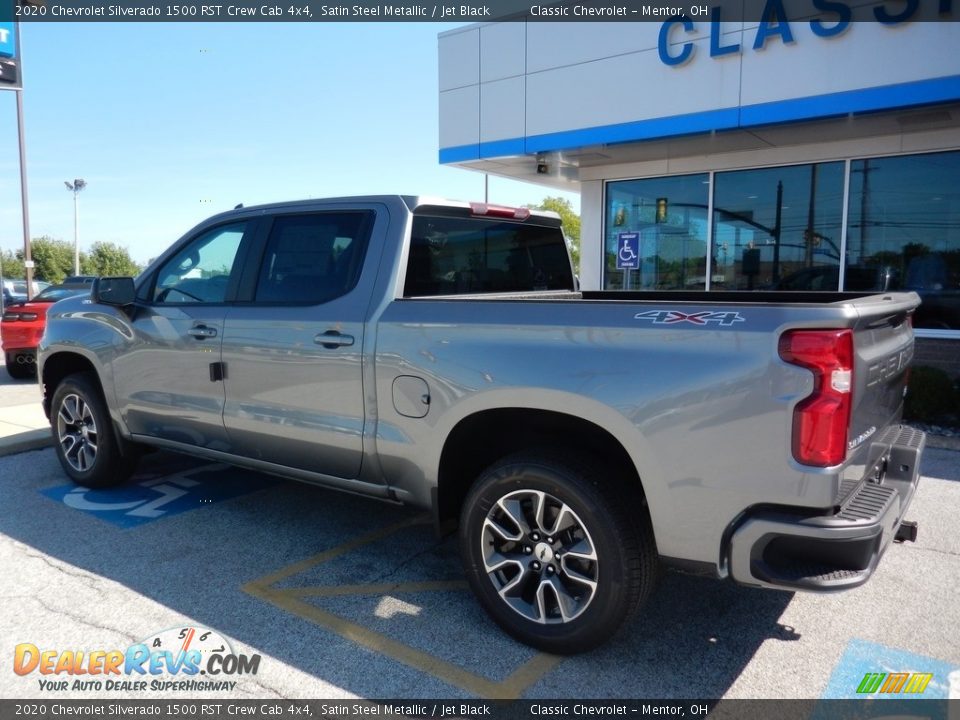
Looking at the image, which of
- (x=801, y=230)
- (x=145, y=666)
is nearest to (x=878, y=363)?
(x=145, y=666)

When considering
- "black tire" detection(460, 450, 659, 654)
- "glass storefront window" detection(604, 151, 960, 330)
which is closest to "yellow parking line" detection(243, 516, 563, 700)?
"black tire" detection(460, 450, 659, 654)

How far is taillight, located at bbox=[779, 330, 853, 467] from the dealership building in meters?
6.44

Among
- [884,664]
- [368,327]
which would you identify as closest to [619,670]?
[884,664]

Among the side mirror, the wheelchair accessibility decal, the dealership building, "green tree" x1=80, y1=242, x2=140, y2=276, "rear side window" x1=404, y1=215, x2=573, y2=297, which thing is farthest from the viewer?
"green tree" x1=80, y1=242, x2=140, y2=276

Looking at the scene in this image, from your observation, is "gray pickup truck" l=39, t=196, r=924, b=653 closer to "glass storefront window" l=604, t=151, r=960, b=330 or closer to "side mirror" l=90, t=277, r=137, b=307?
"side mirror" l=90, t=277, r=137, b=307

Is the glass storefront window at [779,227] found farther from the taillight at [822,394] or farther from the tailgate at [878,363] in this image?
the taillight at [822,394]

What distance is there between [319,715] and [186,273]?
292 cm

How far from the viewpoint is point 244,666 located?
117 inches

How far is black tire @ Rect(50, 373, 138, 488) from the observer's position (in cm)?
500

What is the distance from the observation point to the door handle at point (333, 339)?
356cm

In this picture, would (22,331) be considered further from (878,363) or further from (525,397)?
(878,363)

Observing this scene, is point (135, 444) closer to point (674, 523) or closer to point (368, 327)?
point (368, 327)

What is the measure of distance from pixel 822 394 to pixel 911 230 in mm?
8006

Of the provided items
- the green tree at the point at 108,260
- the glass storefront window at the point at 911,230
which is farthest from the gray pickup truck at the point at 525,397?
the green tree at the point at 108,260
